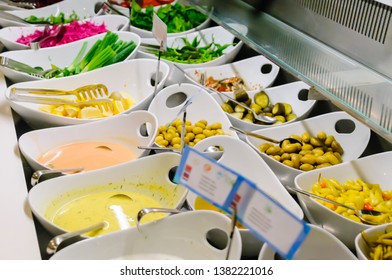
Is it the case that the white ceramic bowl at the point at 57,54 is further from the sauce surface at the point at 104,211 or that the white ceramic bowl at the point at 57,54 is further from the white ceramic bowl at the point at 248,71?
the sauce surface at the point at 104,211

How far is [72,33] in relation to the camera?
96.9 inches

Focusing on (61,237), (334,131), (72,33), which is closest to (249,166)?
(334,131)

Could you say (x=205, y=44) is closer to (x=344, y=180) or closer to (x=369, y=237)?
(x=344, y=180)

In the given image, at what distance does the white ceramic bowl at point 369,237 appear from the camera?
112 centimetres

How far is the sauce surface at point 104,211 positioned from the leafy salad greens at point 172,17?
1.42 meters

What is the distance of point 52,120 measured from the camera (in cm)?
165

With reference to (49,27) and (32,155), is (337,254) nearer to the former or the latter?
(32,155)

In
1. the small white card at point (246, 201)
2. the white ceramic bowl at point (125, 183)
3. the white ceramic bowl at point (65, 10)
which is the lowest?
the white ceramic bowl at point (65, 10)

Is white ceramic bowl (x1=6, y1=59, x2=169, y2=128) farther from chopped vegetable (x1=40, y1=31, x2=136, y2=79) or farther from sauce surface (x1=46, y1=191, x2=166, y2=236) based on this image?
sauce surface (x1=46, y1=191, x2=166, y2=236)

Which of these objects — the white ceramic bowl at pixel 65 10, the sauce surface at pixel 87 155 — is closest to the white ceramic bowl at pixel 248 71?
the sauce surface at pixel 87 155

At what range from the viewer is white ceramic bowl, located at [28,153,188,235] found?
51.3 inches

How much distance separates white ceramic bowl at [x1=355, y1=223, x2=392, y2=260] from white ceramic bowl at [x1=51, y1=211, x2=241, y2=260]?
31 cm

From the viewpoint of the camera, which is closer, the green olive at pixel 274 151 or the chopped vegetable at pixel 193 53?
the green olive at pixel 274 151
